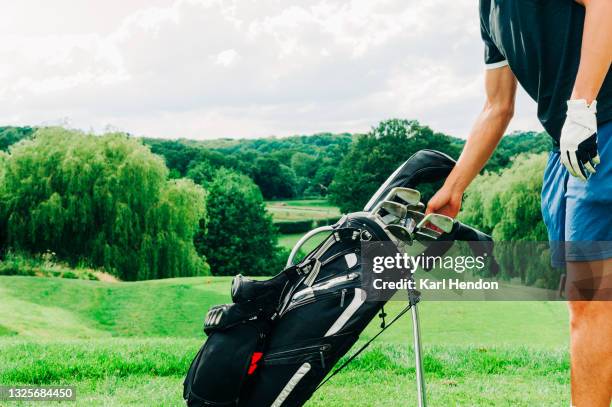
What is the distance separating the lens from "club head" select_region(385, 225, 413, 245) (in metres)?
1.99

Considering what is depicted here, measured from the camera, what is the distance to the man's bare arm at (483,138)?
2.14 metres

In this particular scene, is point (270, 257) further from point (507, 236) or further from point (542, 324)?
point (542, 324)

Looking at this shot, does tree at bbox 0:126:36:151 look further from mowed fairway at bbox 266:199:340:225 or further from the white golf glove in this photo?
the white golf glove

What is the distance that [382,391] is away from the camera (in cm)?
367

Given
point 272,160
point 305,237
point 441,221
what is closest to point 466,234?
point 441,221

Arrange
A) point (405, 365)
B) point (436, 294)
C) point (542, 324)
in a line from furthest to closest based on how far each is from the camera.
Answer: point (542, 324) → point (405, 365) → point (436, 294)

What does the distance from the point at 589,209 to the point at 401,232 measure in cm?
49

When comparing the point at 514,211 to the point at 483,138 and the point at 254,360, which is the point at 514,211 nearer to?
the point at 483,138

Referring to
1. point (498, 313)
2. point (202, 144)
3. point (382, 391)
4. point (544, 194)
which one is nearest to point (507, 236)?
point (498, 313)

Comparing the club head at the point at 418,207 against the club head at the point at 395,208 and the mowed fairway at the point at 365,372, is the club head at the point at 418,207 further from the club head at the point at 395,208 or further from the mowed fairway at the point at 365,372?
the mowed fairway at the point at 365,372

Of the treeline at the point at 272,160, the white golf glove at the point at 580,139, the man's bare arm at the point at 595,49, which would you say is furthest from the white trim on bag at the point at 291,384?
the treeline at the point at 272,160

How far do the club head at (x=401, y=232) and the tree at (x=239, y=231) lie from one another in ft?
99.4

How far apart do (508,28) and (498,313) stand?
12250 millimetres

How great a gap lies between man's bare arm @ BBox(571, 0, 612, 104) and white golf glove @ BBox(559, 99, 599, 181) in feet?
0.12
